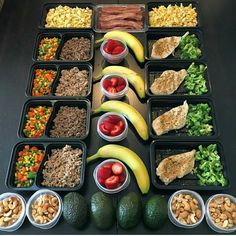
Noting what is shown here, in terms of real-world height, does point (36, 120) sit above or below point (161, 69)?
below

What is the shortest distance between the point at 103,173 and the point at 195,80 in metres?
0.75

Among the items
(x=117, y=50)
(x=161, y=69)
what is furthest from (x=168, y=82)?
(x=117, y=50)

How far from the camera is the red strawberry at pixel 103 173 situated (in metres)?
1.39

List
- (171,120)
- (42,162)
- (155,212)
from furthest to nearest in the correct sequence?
(171,120)
(42,162)
(155,212)

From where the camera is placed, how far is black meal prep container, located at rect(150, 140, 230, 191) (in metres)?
1.38

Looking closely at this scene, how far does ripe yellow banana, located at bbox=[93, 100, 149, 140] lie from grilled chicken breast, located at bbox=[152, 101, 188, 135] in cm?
6

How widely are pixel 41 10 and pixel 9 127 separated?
35.8 inches

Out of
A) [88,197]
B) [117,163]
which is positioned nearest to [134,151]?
[117,163]

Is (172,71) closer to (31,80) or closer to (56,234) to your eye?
(31,80)

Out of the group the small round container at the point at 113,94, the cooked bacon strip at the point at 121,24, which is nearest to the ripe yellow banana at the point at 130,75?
the small round container at the point at 113,94

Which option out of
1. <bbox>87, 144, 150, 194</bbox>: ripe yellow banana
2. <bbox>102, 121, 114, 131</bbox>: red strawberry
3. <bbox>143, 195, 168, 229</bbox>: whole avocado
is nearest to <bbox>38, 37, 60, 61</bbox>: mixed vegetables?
<bbox>102, 121, 114, 131</bbox>: red strawberry

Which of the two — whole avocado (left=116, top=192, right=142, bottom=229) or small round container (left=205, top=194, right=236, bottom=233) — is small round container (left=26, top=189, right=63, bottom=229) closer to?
whole avocado (left=116, top=192, right=142, bottom=229)

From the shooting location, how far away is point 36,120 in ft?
5.32

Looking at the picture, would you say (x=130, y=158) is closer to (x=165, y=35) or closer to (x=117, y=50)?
(x=117, y=50)
